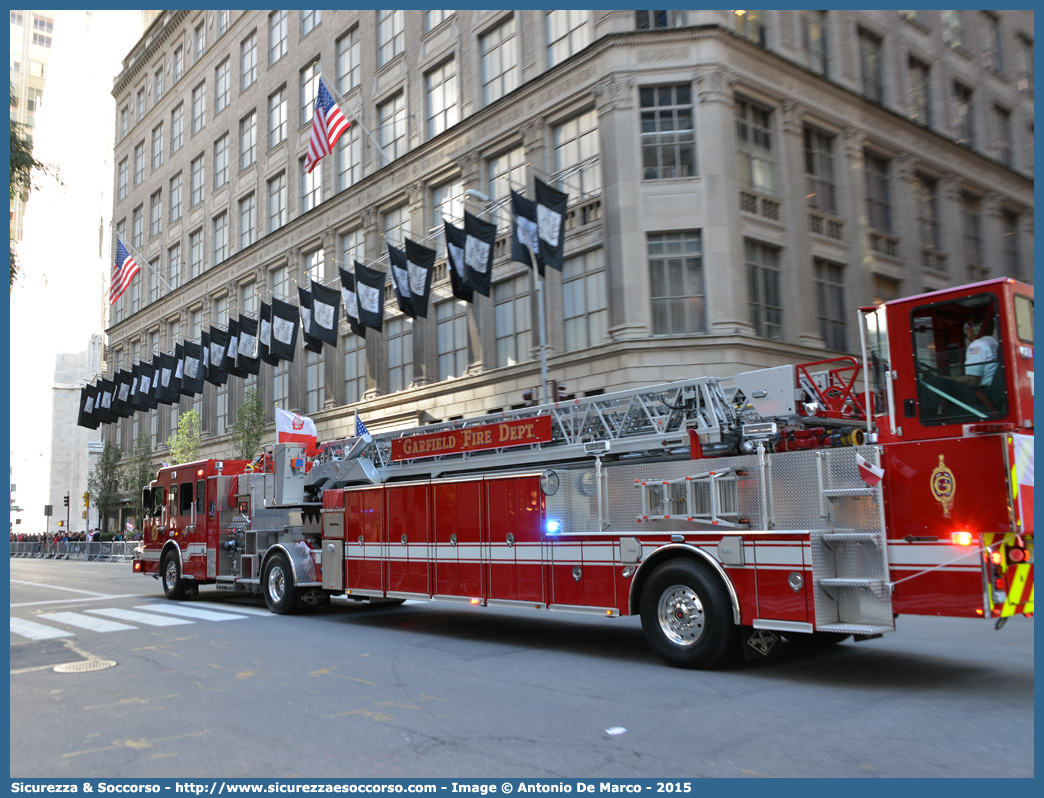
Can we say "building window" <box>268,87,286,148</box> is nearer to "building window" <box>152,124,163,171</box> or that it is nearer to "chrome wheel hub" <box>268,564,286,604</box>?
"building window" <box>152,124,163,171</box>

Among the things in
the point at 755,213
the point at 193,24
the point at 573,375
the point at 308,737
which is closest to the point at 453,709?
the point at 308,737

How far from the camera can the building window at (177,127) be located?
53.4 m

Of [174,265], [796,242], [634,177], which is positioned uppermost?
[174,265]

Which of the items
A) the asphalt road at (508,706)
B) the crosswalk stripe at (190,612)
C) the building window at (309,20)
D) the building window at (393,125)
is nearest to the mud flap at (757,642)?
the asphalt road at (508,706)

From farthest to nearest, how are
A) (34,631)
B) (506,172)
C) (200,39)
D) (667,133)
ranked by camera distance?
1. (200,39)
2. (506,172)
3. (667,133)
4. (34,631)

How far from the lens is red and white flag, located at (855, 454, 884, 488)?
26.3 ft

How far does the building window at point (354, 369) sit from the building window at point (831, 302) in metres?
18.7

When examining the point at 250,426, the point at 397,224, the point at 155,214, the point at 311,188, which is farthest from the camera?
the point at 155,214

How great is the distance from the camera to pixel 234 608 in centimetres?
1664

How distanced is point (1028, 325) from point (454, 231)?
63.2 ft

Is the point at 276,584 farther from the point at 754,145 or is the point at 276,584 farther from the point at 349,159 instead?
the point at 349,159

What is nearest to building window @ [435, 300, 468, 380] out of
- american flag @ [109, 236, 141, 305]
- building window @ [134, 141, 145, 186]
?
american flag @ [109, 236, 141, 305]

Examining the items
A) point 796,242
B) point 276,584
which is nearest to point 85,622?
point 276,584

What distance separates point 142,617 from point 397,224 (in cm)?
2271
